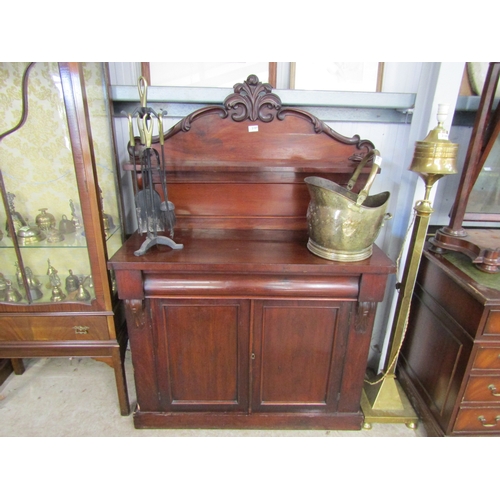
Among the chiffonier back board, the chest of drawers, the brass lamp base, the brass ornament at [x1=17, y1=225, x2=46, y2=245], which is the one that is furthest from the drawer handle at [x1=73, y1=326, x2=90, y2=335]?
the chest of drawers

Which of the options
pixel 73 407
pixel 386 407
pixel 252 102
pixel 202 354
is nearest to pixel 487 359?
pixel 386 407

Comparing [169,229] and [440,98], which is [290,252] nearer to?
[169,229]

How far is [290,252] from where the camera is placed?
4.07ft

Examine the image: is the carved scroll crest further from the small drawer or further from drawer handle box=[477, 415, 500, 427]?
drawer handle box=[477, 415, 500, 427]

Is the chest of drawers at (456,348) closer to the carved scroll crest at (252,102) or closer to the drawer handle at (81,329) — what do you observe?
the carved scroll crest at (252,102)

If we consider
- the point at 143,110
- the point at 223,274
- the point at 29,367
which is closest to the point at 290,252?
the point at 223,274

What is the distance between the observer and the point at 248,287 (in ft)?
3.89

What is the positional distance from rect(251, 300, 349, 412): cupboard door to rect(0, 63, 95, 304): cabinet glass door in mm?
766

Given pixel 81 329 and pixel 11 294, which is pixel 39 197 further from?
pixel 81 329

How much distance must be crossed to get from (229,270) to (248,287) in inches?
4.1

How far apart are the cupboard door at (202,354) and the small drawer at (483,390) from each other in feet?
2.89

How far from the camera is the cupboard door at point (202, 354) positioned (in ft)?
4.05

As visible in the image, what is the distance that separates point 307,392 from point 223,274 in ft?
2.17

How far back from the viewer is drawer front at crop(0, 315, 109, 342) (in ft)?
4.41
